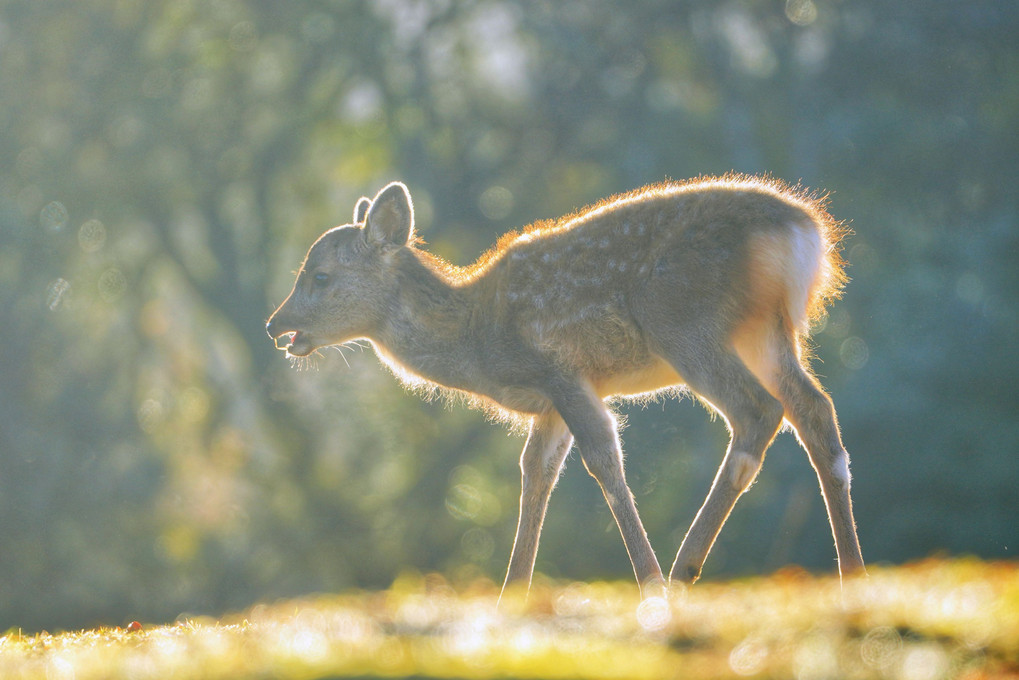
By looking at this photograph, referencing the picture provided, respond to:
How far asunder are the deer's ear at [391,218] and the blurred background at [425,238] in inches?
371

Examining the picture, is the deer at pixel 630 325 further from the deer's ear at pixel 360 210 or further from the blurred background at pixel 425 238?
the blurred background at pixel 425 238

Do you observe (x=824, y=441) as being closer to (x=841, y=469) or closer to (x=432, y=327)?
(x=841, y=469)

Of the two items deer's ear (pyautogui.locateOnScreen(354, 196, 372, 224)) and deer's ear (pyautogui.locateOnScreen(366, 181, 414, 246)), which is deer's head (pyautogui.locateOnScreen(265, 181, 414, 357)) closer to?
deer's ear (pyautogui.locateOnScreen(366, 181, 414, 246))

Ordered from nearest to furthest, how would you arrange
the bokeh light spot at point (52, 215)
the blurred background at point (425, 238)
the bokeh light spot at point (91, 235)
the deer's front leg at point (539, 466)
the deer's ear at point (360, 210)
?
the deer's front leg at point (539, 466) → the deer's ear at point (360, 210) → the blurred background at point (425, 238) → the bokeh light spot at point (52, 215) → the bokeh light spot at point (91, 235)

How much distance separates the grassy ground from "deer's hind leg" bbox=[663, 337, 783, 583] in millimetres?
669

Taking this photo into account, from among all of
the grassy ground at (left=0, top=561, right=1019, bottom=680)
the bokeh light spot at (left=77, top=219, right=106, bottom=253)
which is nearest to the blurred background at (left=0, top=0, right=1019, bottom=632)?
the bokeh light spot at (left=77, top=219, right=106, bottom=253)

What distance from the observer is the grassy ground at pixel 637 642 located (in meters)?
2.90

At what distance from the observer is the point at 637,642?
11.4 ft

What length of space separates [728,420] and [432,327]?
212 cm

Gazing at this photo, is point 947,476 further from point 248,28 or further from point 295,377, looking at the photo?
point 248,28

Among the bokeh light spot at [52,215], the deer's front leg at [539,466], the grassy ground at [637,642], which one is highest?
the bokeh light spot at [52,215]

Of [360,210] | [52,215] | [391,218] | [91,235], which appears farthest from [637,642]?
[91,235]

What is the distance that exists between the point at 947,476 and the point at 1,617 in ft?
47.4

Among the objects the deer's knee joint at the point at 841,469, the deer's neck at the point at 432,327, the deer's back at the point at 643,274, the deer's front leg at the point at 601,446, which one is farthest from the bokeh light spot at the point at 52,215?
the deer's knee joint at the point at 841,469
